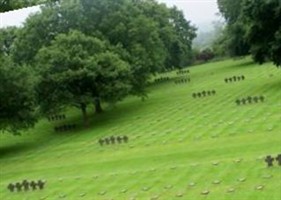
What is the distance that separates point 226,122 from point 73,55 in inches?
652

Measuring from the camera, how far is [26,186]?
25562 mm

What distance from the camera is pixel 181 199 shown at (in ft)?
62.5

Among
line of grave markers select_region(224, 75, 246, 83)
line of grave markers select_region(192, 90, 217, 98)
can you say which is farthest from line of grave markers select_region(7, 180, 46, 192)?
line of grave markers select_region(224, 75, 246, 83)

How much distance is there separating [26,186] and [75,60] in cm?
1950

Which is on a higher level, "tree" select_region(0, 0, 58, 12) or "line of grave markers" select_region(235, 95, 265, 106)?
"tree" select_region(0, 0, 58, 12)

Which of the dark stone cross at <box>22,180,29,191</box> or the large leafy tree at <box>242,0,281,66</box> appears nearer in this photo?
the dark stone cross at <box>22,180,29,191</box>

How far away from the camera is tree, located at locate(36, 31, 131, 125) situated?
43.0 metres

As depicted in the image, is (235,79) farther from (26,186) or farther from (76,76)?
(26,186)

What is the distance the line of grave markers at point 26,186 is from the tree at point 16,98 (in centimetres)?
1371

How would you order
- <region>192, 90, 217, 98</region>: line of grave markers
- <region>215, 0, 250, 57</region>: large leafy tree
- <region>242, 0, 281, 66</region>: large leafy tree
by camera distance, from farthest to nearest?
<region>215, 0, 250, 57</region>: large leafy tree → <region>192, 90, 217, 98</region>: line of grave markers → <region>242, 0, 281, 66</region>: large leafy tree

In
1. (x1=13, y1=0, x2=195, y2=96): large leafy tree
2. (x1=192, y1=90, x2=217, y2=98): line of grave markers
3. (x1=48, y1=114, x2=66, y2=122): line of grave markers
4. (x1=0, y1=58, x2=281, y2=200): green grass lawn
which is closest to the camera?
(x1=0, y1=58, x2=281, y2=200): green grass lawn

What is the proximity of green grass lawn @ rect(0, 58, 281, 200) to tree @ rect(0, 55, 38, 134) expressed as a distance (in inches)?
75.9

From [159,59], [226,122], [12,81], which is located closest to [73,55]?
[12,81]

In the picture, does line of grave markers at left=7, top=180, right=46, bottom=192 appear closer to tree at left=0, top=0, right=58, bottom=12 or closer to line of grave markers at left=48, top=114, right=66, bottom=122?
tree at left=0, top=0, right=58, bottom=12
